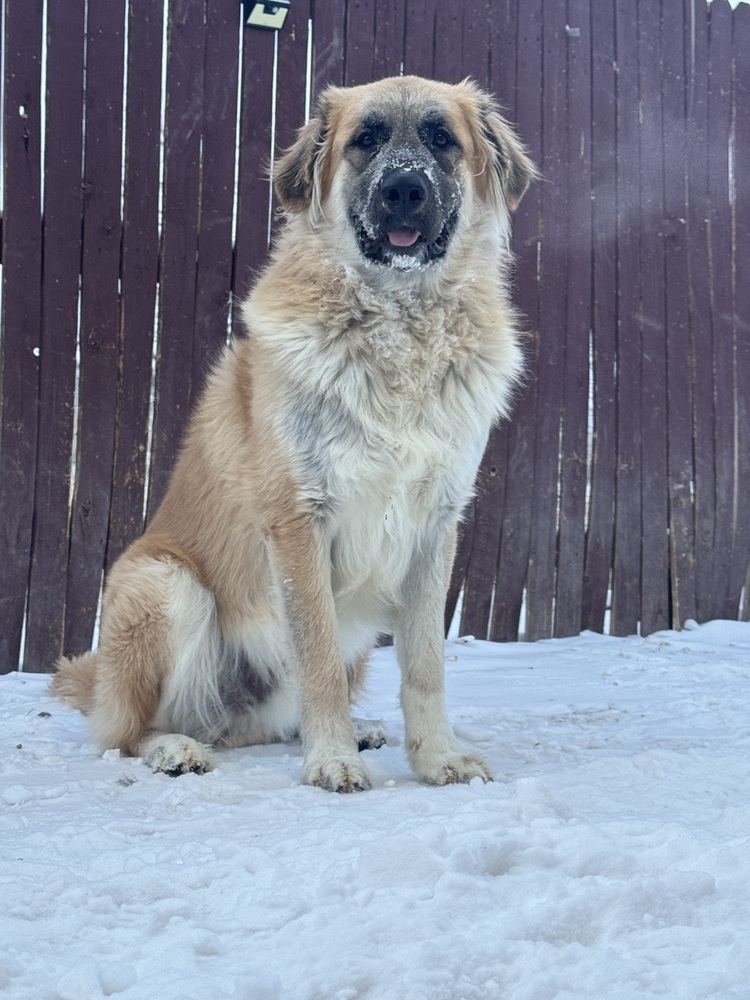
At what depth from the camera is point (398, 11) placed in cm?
446

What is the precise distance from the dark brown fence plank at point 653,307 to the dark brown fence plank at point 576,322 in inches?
13.8

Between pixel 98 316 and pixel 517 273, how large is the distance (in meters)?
2.03

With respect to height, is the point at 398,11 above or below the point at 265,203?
above

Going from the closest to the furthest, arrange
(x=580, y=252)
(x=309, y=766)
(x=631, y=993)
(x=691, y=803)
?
1. (x=631, y=993)
2. (x=691, y=803)
3. (x=309, y=766)
4. (x=580, y=252)

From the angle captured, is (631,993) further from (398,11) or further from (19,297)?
(398,11)

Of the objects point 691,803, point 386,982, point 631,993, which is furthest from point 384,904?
point 691,803

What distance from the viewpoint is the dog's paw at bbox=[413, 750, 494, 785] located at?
2.50 meters

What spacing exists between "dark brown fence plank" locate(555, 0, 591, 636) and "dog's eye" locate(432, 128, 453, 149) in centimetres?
211

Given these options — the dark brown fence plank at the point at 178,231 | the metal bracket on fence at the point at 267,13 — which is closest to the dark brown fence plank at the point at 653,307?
the metal bracket on fence at the point at 267,13

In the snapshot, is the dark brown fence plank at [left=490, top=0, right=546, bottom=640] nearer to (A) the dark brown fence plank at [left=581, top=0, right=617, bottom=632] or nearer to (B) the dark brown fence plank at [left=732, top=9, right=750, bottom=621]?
(A) the dark brown fence plank at [left=581, top=0, right=617, bottom=632]

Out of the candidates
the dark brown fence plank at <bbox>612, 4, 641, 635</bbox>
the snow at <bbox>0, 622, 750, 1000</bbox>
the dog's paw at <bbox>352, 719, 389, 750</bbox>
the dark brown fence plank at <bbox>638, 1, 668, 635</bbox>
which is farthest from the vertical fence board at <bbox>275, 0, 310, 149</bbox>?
the snow at <bbox>0, 622, 750, 1000</bbox>

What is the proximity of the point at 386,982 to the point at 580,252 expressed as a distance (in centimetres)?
420

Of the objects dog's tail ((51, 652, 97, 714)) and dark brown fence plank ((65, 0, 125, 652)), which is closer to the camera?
dog's tail ((51, 652, 97, 714))

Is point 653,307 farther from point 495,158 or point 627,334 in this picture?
point 495,158
